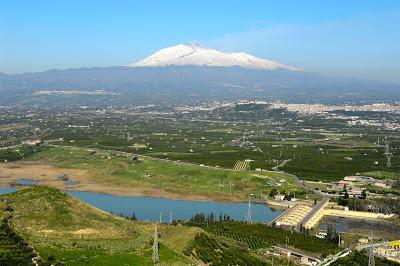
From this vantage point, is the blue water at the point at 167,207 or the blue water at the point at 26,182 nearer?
the blue water at the point at 167,207

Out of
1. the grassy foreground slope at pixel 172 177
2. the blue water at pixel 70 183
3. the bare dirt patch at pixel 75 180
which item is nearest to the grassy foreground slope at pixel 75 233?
the bare dirt patch at pixel 75 180

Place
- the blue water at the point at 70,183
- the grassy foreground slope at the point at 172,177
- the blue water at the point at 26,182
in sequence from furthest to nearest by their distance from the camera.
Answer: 1. the blue water at the point at 70,183
2. the blue water at the point at 26,182
3. the grassy foreground slope at the point at 172,177

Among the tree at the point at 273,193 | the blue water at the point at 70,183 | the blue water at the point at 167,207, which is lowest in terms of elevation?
the blue water at the point at 167,207

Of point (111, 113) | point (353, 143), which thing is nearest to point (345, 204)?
point (353, 143)

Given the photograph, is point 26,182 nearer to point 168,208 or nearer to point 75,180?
point 75,180

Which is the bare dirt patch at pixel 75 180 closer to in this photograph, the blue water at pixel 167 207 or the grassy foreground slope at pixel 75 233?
the blue water at pixel 167 207

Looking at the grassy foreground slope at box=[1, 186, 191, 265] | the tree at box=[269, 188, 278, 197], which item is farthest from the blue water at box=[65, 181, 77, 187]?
the grassy foreground slope at box=[1, 186, 191, 265]

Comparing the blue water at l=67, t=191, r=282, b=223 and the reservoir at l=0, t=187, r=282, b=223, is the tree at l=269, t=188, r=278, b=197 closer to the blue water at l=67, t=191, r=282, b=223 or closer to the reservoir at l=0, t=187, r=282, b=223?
the reservoir at l=0, t=187, r=282, b=223
